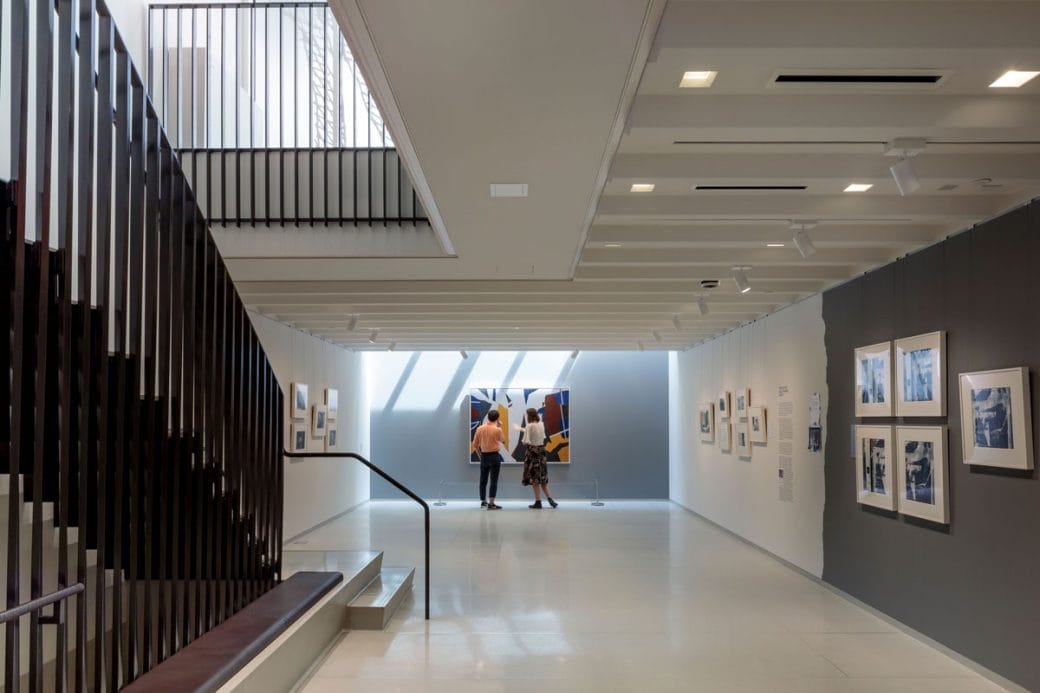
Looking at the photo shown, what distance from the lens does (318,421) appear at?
1390 centimetres

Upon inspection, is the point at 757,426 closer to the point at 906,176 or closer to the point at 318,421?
the point at 318,421

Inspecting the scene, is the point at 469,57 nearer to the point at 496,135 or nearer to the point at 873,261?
the point at 496,135

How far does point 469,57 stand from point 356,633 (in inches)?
194

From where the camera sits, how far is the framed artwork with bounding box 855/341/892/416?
281 inches

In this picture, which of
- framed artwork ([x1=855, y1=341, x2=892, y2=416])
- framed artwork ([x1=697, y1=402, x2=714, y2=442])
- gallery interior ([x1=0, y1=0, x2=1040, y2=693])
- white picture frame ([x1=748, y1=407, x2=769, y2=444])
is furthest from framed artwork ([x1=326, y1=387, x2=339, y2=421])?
framed artwork ([x1=855, y1=341, x2=892, y2=416])

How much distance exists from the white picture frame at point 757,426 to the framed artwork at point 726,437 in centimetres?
120

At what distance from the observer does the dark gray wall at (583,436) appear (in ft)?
61.9

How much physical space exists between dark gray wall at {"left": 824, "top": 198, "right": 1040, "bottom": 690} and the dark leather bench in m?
4.31

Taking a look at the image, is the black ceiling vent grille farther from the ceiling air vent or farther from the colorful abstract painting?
the colorful abstract painting

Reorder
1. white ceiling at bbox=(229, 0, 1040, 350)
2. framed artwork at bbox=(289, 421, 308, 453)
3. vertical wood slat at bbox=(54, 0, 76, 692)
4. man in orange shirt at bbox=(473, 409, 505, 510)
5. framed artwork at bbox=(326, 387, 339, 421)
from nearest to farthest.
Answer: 1. vertical wood slat at bbox=(54, 0, 76, 692)
2. white ceiling at bbox=(229, 0, 1040, 350)
3. framed artwork at bbox=(289, 421, 308, 453)
4. framed artwork at bbox=(326, 387, 339, 421)
5. man in orange shirt at bbox=(473, 409, 505, 510)

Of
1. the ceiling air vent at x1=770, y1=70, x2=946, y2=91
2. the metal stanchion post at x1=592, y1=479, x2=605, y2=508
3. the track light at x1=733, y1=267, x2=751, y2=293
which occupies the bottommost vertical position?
the metal stanchion post at x1=592, y1=479, x2=605, y2=508

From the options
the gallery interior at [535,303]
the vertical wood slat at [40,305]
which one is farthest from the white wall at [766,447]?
the vertical wood slat at [40,305]

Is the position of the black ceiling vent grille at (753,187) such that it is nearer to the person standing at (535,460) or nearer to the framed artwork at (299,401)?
the framed artwork at (299,401)

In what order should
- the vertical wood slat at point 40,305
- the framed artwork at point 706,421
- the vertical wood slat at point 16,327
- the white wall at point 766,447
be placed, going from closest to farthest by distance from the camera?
the vertical wood slat at point 16,327, the vertical wood slat at point 40,305, the white wall at point 766,447, the framed artwork at point 706,421
